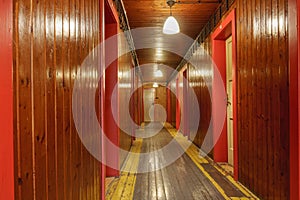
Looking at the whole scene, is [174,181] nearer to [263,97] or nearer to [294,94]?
[263,97]

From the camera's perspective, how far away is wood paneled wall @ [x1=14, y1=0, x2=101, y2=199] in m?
1.06

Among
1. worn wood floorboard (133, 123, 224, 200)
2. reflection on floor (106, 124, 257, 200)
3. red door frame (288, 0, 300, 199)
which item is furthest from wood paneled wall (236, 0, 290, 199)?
worn wood floorboard (133, 123, 224, 200)

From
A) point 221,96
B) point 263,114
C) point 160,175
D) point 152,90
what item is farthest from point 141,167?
point 152,90

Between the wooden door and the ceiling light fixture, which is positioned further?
the wooden door

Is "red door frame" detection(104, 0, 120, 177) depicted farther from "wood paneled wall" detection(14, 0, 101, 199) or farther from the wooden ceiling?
"wood paneled wall" detection(14, 0, 101, 199)

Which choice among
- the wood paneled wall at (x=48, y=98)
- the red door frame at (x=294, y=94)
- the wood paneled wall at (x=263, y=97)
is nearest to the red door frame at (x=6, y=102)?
the wood paneled wall at (x=48, y=98)

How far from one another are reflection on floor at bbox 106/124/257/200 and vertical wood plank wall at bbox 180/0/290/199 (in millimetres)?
352

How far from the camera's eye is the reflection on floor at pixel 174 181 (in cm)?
316

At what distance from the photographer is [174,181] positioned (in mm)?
3744

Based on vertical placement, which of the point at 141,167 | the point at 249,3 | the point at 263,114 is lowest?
the point at 141,167

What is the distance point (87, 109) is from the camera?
7.10 feet

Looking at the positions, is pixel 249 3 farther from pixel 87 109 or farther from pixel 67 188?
pixel 67 188

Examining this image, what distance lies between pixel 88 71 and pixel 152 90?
612 inches

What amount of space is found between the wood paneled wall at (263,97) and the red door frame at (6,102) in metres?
2.20
